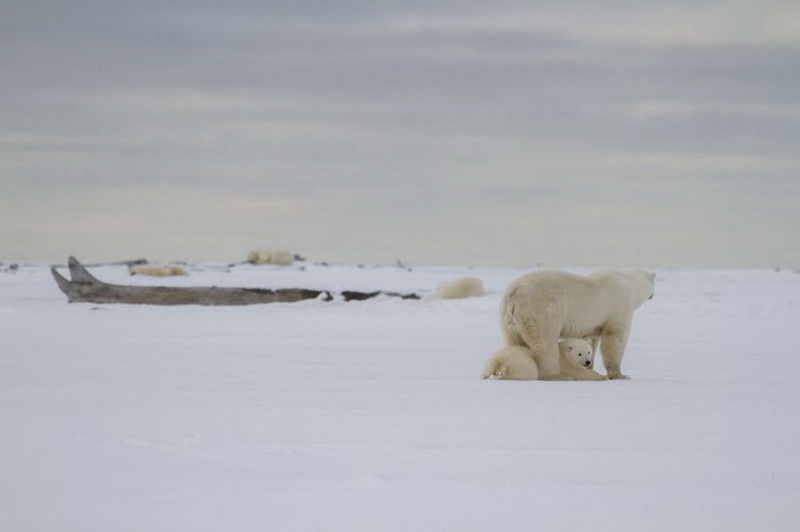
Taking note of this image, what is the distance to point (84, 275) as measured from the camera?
1948 cm

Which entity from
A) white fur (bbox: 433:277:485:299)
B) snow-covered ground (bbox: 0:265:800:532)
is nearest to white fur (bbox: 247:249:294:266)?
white fur (bbox: 433:277:485:299)

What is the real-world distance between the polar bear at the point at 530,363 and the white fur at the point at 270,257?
3572 cm

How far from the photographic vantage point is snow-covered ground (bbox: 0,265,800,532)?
376 cm

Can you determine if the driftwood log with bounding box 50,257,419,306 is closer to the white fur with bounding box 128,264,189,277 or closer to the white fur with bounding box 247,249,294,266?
the white fur with bounding box 128,264,189,277

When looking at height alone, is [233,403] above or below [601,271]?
below

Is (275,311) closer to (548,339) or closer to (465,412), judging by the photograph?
(548,339)

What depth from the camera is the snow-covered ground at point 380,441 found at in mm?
3756

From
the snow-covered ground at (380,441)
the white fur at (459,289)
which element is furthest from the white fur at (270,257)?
the snow-covered ground at (380,441)

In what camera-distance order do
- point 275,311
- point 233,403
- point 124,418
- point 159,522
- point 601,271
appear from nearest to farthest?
point 159,522
point 124,418
point 233,403
point 601,271
point 275,311

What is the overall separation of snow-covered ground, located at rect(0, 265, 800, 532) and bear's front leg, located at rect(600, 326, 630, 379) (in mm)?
328

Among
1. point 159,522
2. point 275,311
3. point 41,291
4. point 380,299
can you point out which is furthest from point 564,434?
point 41,291

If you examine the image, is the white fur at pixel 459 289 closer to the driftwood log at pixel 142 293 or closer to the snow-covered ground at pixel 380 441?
the driftwood log at pixel 142 293

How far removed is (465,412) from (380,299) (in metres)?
14.1

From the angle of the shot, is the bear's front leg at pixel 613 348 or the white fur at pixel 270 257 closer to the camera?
the bear's front leg at pixel 613 348
